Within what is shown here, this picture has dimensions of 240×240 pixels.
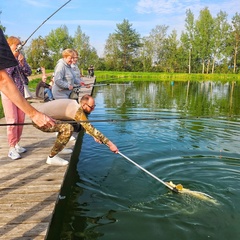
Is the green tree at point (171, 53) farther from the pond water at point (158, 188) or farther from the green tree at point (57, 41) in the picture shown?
the pond water at point (158, 188)

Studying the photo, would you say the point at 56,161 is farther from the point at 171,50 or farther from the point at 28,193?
the point at 171,50

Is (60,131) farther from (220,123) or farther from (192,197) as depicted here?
(220,123)

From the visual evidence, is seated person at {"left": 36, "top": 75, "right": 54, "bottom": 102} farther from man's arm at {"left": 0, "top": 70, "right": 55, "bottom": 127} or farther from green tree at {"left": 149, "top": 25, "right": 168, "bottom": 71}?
green tree at {"left": 149, "top": 25, "right": 168, "bottom": 71}

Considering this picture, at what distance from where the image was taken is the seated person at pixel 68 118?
4.41 metres

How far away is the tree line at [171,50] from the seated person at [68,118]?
59.7 metres

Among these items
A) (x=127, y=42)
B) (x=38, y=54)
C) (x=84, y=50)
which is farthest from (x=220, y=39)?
(x=38, y=54)

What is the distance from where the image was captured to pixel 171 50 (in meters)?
65.2

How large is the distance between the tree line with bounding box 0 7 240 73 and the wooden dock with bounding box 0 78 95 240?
5953 centimetres

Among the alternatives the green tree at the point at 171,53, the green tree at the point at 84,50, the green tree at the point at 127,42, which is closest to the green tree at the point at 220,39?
the green tree at the point at 171,53

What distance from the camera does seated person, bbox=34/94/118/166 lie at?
14.5ft

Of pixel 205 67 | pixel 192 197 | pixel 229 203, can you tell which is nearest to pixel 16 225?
pixel 192 197

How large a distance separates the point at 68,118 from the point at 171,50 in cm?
6400

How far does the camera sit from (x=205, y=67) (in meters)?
66.7

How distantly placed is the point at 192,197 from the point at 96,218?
1.57m
